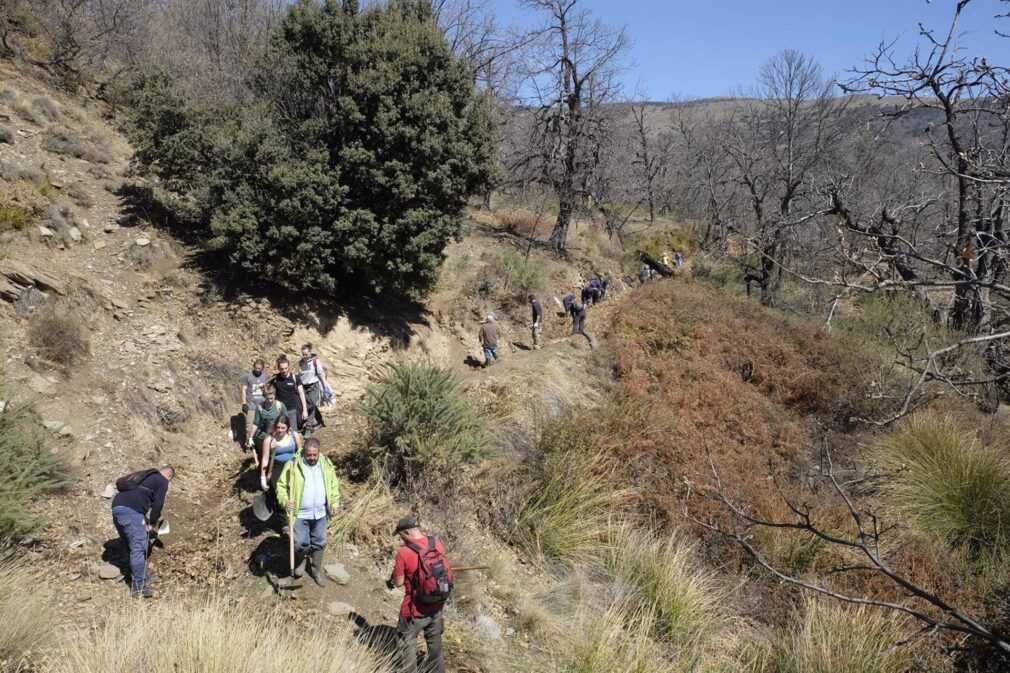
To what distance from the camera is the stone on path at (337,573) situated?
6.47 meters

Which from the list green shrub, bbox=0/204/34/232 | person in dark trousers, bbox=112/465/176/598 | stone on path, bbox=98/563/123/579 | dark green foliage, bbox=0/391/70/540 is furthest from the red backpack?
green shrub, bbox=0/204/34/232

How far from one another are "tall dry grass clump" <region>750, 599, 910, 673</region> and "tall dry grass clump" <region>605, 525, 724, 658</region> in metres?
0.65

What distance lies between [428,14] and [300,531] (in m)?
12.2

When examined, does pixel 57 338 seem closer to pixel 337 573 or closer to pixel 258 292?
pixel 258 292

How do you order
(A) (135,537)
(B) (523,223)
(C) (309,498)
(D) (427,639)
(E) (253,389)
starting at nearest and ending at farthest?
1. (D) (427,639)
2. (A) (135,537)
3. (C) (309,498)
4. (E) (253,389)
5. (B) (523,223)

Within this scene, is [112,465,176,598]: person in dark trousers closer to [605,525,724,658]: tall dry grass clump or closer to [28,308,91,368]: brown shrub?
[28,308,91,368]: brown shrub

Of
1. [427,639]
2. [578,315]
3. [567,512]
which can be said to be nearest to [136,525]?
[427,639]

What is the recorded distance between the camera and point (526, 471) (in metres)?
8.73

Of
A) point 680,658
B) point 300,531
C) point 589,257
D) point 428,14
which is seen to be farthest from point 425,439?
point 589,257

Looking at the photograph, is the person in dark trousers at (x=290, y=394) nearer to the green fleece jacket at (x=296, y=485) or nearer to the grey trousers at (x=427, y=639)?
the green fleece jacket at (x=296, y=485)

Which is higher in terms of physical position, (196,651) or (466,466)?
(196,651)

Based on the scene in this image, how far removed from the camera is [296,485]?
19.6ft

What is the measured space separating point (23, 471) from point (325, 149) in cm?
805

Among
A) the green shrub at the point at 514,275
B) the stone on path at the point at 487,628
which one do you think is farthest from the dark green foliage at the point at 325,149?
the stone on path at the point at 487,628
